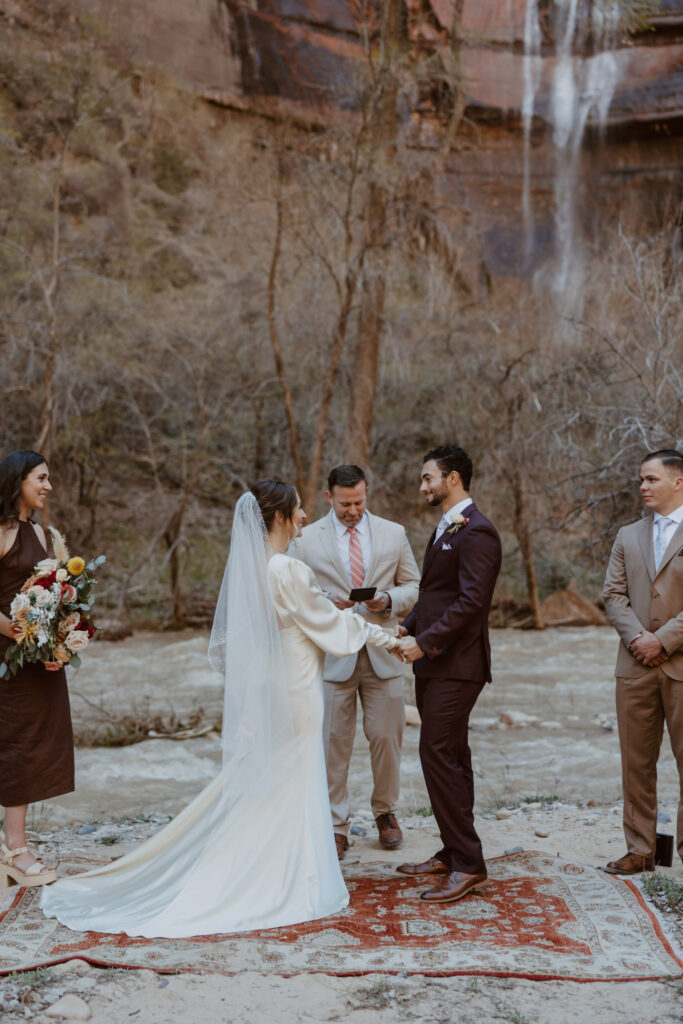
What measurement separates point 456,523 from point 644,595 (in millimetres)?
1157

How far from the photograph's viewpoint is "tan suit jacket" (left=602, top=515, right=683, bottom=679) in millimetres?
5043

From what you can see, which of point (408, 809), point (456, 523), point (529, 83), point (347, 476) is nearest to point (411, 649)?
point (456, 523)

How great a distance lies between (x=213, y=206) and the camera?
2464 centimetres

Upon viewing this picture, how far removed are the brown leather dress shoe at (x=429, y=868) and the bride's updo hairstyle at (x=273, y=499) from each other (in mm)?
1976

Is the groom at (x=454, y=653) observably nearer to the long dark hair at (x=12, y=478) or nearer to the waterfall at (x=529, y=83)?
the long dark hair at (x=12, y=478)

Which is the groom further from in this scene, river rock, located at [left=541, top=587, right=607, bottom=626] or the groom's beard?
river rock, located at [left=541, top=587, right=607, bottom=626]

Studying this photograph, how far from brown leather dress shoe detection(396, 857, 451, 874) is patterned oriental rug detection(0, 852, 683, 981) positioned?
24 cm

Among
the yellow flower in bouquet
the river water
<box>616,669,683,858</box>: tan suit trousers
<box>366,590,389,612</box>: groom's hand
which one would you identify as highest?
<box>366,590,389,612</box>: groom's hand

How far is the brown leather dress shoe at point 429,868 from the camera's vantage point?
5.18 meters

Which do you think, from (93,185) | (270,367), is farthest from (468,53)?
(270,367)

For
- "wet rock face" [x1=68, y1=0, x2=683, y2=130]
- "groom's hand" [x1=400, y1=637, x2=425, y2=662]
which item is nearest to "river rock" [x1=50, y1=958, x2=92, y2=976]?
"groom's hand" [x1=400, y1=637, x2=425, y2=662]

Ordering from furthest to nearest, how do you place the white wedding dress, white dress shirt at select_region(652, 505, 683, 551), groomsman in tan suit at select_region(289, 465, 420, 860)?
groomsman in tan suit at select_region(289, 465, 420, 860) → white dress shirt at select_region(652, 505, 683, 551) → the white wedding dress

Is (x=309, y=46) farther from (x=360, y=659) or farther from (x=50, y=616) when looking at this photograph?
(x=50, y=616)

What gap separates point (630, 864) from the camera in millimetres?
5191
